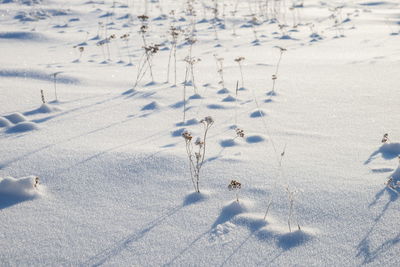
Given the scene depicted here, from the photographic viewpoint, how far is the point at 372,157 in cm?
212

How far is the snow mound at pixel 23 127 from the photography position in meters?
2.57

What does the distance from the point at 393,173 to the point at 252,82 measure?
2.20 m

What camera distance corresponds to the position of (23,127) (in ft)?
8.49

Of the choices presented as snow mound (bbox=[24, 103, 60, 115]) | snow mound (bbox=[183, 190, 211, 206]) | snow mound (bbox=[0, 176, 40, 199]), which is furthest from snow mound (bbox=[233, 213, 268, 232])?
snow mound (bbox=[24, 103, 60, 115])

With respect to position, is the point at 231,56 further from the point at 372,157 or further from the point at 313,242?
the point at 313,242

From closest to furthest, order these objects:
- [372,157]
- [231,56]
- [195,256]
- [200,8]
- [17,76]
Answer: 1. [195,256]
2. [372,157]
3. [17,76]
4. [231,56]
5. [200,8]

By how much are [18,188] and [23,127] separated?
37.3 inches

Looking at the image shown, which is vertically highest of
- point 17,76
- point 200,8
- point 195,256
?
point 200,8

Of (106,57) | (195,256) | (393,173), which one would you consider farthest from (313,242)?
(106,57)

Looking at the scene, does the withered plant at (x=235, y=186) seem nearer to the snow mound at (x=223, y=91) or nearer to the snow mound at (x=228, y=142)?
the snow mound at (x=228, y=142)

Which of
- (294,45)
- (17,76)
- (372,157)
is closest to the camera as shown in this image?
(372,157)

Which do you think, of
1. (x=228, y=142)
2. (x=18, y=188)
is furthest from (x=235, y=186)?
(x=18, y=188)

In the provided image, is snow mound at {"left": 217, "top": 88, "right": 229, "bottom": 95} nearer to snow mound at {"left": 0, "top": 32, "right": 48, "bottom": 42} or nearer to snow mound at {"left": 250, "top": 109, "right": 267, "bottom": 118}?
snow mound at {"left": 250, "top": 109, "right": 267, "bottom": 118}

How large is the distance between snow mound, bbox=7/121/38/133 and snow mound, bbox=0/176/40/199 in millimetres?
841
